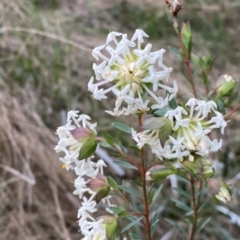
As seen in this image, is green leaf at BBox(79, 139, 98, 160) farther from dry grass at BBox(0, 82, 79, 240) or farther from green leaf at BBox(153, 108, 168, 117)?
dry grass at BBox(0, 82, 79, 240)

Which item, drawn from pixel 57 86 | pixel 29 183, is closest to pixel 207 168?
pixel 29 183

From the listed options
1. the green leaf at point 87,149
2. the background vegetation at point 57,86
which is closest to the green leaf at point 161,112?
the green leaf at point 87,149

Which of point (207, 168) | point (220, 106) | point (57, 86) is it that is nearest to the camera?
point (207, 168)

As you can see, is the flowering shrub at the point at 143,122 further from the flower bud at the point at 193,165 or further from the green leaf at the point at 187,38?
the green leaf at the point at 187,38

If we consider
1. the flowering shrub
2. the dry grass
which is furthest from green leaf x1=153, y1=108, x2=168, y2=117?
the dry grass

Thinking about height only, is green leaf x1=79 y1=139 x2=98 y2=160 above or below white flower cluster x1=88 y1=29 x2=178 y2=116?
below

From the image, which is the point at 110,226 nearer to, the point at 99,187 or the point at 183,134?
the point at 99,187

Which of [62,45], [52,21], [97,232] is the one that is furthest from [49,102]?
[97,232]
